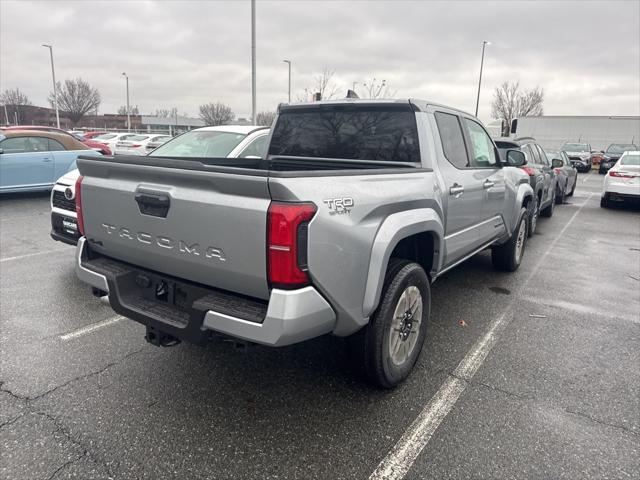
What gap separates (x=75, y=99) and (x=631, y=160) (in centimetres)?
6376

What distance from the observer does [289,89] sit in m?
28.7

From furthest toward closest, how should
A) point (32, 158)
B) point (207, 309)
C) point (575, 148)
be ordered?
→ point (575, 148) → point (32, 158) → point (207, 309)

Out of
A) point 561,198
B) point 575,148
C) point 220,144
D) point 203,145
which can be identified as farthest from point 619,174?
point 575,148

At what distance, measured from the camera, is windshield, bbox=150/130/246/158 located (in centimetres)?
632

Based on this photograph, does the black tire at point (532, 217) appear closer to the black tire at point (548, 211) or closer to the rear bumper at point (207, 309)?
the black tire at point (548, 211)

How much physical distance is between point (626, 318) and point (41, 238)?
7.91 m

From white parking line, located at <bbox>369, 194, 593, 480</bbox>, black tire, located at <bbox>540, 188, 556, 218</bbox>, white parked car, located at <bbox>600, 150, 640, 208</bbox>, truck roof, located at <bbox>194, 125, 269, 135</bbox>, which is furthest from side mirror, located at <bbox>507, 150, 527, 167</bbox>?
white parked car, located at <bbox>600, 150, 640, 208</bbox>

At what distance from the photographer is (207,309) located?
7.68ft

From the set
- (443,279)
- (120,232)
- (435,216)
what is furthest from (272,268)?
(443,279)

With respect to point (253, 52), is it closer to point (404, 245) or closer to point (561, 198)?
point (561, 198)

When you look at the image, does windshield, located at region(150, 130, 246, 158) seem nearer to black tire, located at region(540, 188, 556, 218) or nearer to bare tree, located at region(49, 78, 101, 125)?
black tire, located at region(540, 188, 556, 218)

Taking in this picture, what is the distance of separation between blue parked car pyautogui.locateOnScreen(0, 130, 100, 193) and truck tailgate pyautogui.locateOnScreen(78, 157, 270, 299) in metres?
8.38

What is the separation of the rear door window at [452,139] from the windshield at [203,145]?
3.25 m

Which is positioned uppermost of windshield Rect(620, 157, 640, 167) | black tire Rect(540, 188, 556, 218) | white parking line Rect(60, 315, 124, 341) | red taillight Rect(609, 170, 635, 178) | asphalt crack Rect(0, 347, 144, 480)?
windshield Rect(620, 157, 640, 167)
